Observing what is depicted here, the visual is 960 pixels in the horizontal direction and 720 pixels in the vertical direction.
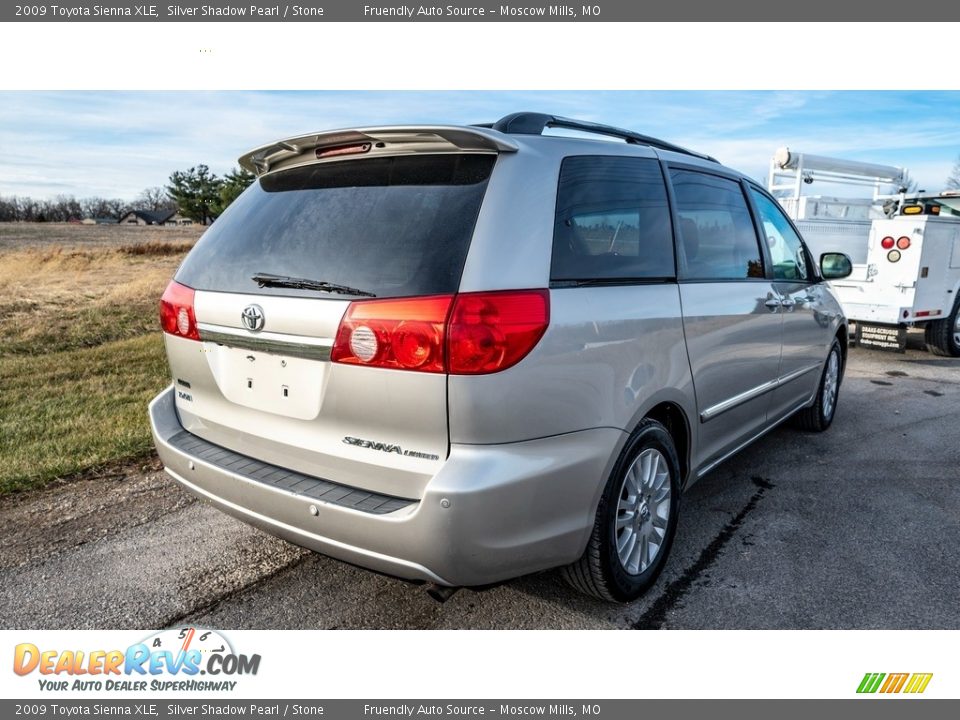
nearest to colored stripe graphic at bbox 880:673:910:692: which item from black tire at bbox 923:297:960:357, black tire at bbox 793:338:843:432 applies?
black tire at bbox 793:338:843:432

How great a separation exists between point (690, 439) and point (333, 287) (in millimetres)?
1802

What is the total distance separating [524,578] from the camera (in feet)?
9.99

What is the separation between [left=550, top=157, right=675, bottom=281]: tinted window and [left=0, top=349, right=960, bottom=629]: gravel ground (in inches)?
54.5

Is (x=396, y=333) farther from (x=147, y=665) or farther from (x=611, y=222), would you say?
(x=147, y=665)

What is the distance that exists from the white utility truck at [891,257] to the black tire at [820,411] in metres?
3.77

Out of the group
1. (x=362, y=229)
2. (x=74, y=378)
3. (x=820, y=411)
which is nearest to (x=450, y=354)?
(x=362, y=229)

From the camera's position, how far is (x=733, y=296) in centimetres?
355

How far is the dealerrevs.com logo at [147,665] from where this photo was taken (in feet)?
8.23

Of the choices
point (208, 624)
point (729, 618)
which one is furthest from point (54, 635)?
point (729, 618)

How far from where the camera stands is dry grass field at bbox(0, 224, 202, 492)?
4.41m

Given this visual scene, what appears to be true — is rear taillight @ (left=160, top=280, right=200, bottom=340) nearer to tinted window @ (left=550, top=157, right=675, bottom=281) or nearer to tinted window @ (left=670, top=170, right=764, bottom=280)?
tinted window @ (left=550, top=157, right=675, bottom=281)

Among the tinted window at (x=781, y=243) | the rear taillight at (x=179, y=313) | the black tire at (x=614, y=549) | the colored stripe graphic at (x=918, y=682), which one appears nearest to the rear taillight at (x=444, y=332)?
the black tire at (x=614, y=549)

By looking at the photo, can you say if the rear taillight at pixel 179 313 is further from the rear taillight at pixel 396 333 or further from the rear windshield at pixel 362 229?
the rear taillight at pixel 396 333

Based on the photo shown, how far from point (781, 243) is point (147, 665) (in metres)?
4.13
